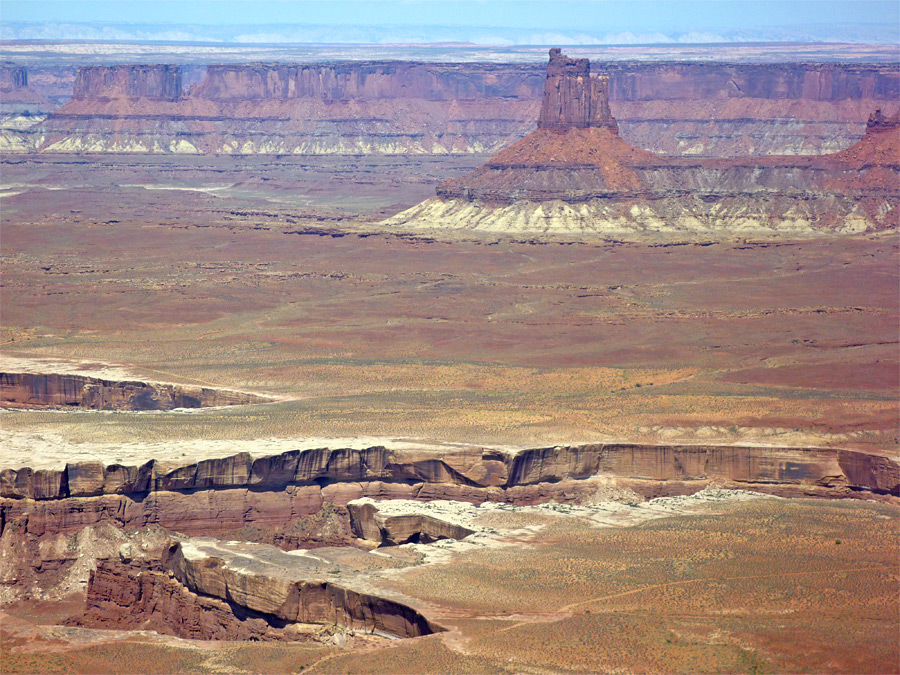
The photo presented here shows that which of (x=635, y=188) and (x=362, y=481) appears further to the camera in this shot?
(x=635, y=188)

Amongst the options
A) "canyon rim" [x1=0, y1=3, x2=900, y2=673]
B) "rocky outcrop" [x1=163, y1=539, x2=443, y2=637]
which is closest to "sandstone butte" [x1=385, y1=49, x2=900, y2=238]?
"canyon rim" [x1=0, y1=3, x2=900, y2=673]

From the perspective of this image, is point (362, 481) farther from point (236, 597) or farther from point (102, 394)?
point (102, 394)

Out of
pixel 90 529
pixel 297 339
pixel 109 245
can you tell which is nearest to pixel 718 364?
pixel 297 339

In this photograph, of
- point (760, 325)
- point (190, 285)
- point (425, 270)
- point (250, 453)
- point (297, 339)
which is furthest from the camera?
point (425, 270)

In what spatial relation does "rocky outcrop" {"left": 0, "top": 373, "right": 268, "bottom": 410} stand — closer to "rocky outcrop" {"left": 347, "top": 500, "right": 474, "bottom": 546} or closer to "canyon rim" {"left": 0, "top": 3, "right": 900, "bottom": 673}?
"canyon rim" {"left": 0, "top": 3, "right": 900, "bottom": 673}

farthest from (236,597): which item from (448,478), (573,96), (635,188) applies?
(573,96)

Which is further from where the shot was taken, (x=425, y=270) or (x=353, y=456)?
(x=425, y=270)

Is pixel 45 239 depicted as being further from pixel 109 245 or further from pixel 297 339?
pixel 297 339
